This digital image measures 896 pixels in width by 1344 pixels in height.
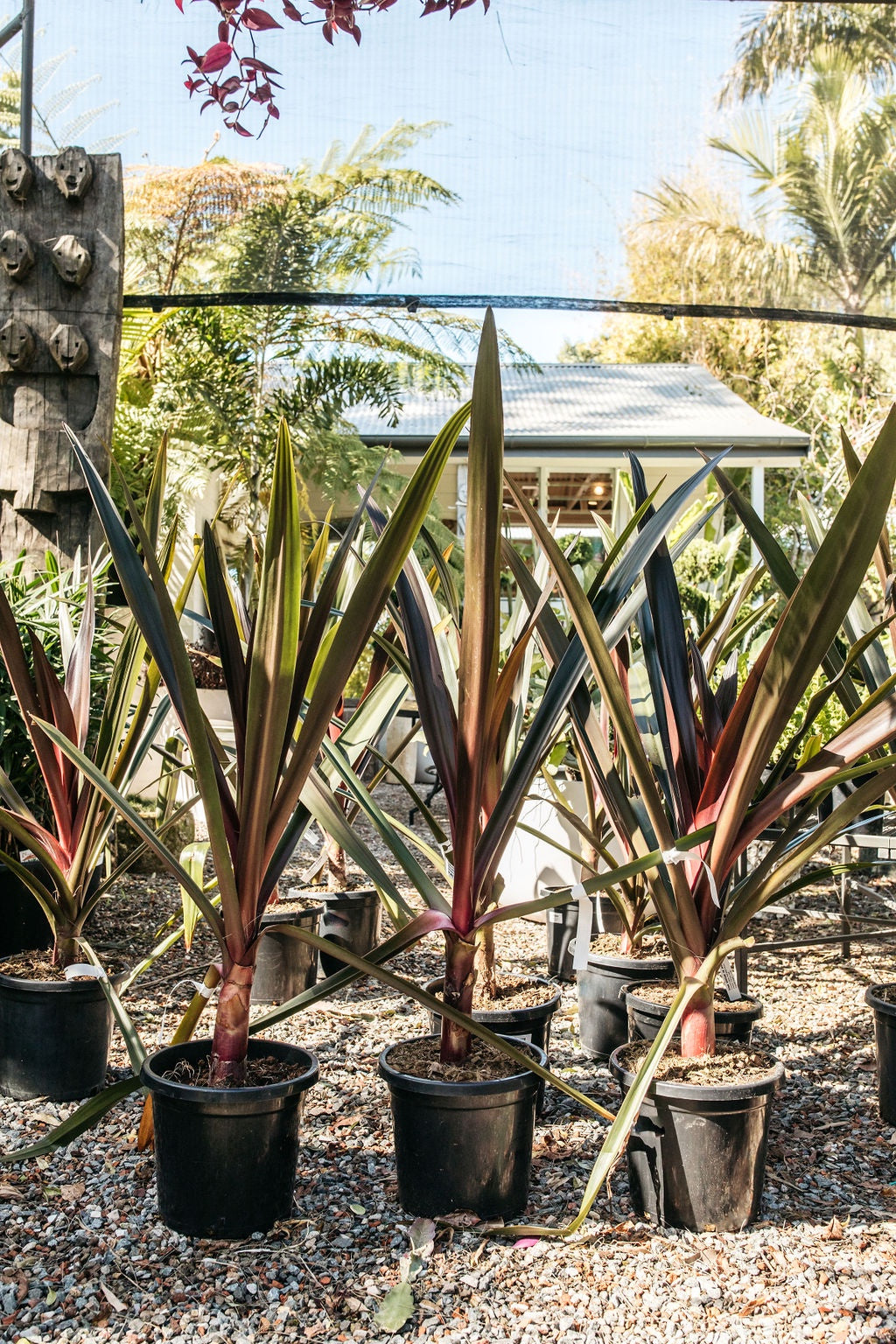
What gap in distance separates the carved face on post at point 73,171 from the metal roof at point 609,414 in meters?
4.53

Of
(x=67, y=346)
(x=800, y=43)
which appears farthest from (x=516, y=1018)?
(x=800, y=43)

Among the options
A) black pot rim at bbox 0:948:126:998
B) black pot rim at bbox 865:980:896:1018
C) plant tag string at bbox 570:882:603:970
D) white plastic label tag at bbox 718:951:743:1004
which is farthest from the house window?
plant tag string at bbox 570:882:603:970

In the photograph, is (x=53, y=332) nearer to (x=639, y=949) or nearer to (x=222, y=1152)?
(x=639, y=949)

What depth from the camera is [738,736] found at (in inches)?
55.0

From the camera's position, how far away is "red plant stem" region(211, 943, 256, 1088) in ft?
4.66

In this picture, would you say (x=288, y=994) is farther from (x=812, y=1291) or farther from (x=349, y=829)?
(x=812, y=1291)

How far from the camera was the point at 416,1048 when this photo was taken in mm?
1616

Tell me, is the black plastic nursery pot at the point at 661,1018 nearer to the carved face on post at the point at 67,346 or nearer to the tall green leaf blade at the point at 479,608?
the tall green leaf blade at the point at 479,608

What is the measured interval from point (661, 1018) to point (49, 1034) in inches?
40.5

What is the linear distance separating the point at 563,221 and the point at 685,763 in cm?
279

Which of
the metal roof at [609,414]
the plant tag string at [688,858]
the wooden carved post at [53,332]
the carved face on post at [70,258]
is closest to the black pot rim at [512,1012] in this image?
the plant tag string at [688,858]

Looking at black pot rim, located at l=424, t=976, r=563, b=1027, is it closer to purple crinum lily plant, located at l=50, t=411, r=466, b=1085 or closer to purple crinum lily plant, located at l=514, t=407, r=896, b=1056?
purple crinum lily plant, located at l=514, t=407, r=896, b=1056

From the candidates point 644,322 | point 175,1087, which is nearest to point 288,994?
point 175,1087

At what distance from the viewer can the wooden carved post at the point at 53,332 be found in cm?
292
